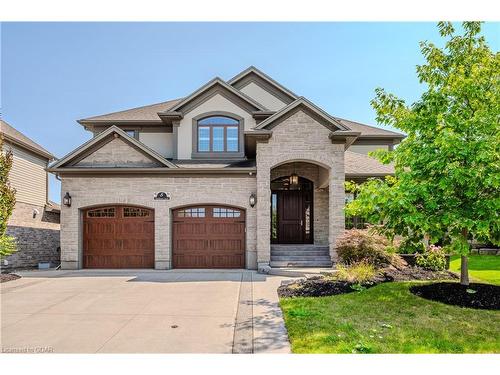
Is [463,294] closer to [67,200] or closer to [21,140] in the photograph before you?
[67,200]

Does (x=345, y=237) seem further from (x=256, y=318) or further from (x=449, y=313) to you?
(x=256, y=318)

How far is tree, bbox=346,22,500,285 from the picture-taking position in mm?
6676

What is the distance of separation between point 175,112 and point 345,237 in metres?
9.19

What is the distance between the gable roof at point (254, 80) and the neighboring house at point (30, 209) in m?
10.9

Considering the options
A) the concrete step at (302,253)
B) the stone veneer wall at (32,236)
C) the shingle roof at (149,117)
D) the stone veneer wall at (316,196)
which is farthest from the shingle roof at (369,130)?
the stone veneer wall at (32,236)

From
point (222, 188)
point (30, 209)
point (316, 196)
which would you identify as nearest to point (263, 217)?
point (222, 188)

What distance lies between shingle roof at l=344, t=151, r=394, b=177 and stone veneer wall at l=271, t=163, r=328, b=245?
1402mm

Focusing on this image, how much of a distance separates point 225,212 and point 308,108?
5.26m

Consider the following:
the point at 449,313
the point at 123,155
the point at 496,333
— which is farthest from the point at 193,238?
the point at 496,333

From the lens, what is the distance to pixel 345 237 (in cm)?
1153

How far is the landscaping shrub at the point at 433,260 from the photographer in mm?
11430

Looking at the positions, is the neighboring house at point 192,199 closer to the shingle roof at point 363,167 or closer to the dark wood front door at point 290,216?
the shingle roof at point 363,167

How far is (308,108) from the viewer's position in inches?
508
